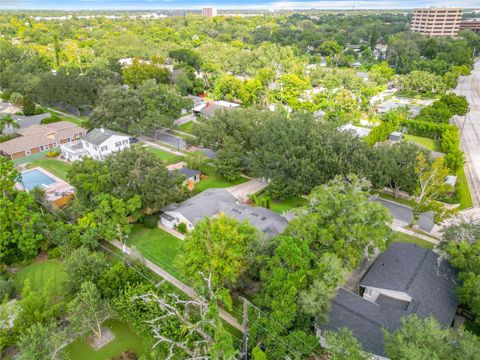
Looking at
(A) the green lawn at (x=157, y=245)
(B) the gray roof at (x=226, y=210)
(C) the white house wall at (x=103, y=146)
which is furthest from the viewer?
(C) the white house wall at (x=103, y=146)

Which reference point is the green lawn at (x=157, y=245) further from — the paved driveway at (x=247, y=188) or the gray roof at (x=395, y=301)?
the gray roof at (x=395, y=301)

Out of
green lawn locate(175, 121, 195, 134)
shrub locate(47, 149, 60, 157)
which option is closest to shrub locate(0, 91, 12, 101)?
shrub locate(47, 149, 60, 157)

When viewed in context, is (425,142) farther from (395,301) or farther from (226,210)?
(395,301)

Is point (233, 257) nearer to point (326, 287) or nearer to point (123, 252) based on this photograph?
point (326, 287)

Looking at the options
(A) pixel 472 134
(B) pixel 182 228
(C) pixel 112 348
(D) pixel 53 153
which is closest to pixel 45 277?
(C) pixel 112 348

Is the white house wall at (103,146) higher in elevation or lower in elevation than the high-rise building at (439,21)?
lower

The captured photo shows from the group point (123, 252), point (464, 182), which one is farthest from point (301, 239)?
point (464, 182)

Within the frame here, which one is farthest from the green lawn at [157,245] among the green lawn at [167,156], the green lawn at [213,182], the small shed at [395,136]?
the small shed at [395,136]
